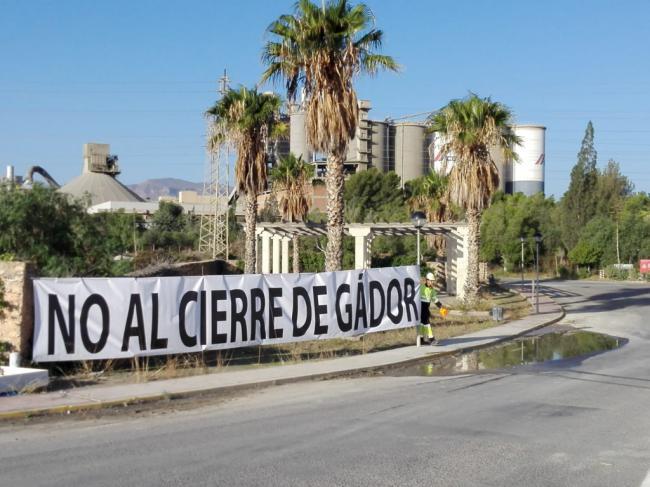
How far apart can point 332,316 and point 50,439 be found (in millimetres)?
9279

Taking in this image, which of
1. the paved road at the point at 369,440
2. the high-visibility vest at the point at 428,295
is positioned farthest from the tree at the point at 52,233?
the high-visibility vest at the point at 428,295

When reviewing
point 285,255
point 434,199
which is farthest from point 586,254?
point 285,255

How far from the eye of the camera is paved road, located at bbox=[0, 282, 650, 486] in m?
8.27

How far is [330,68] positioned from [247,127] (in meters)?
8.27

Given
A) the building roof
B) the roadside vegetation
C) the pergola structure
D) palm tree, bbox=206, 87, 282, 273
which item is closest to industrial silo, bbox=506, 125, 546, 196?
the roadside vegetation

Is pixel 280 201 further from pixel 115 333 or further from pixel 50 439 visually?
pixel 50 439

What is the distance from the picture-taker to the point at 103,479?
8117 millimetres

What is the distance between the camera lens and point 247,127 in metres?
30.7

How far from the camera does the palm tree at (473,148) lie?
32375mm

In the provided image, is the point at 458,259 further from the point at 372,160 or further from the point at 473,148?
the point at 372,160

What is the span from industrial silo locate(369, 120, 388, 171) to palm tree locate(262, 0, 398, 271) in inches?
3560

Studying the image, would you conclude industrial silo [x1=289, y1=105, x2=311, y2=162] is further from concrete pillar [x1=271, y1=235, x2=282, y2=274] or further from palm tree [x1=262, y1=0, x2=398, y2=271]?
palm tree [x1=262, y1=0, x2=398, y2=271]

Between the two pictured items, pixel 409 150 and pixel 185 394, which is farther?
pixel 409 150

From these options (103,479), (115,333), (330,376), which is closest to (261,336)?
(330,376)
